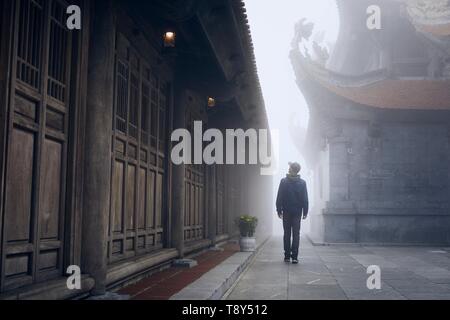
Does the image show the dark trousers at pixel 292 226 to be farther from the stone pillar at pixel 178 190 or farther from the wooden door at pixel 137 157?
the wooden door at pixel 137 157

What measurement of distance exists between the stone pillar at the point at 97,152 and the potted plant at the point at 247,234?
6.79 meters

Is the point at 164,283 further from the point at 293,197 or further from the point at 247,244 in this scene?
the point at 247,244

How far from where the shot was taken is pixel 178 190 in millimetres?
9445

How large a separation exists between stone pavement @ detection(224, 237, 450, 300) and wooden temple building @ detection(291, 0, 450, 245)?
15.8ft

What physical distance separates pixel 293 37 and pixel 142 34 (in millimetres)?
12088

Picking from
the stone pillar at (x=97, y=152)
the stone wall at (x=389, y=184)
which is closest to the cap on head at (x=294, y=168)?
the stone pillar at (x=97, y=152)

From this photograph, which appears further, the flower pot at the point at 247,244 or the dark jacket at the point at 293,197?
the flower pot at the point at 247,244

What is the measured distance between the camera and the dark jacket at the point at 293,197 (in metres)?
10.3

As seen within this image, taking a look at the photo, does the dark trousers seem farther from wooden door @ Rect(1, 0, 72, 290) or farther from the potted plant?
wooden door @ Rect(1, 0, 72, 290)

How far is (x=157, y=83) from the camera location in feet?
29.0

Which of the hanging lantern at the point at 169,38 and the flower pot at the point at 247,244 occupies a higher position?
the hanging lantern at the point at 169,38

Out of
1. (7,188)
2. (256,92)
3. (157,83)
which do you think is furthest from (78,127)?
(256,92)
